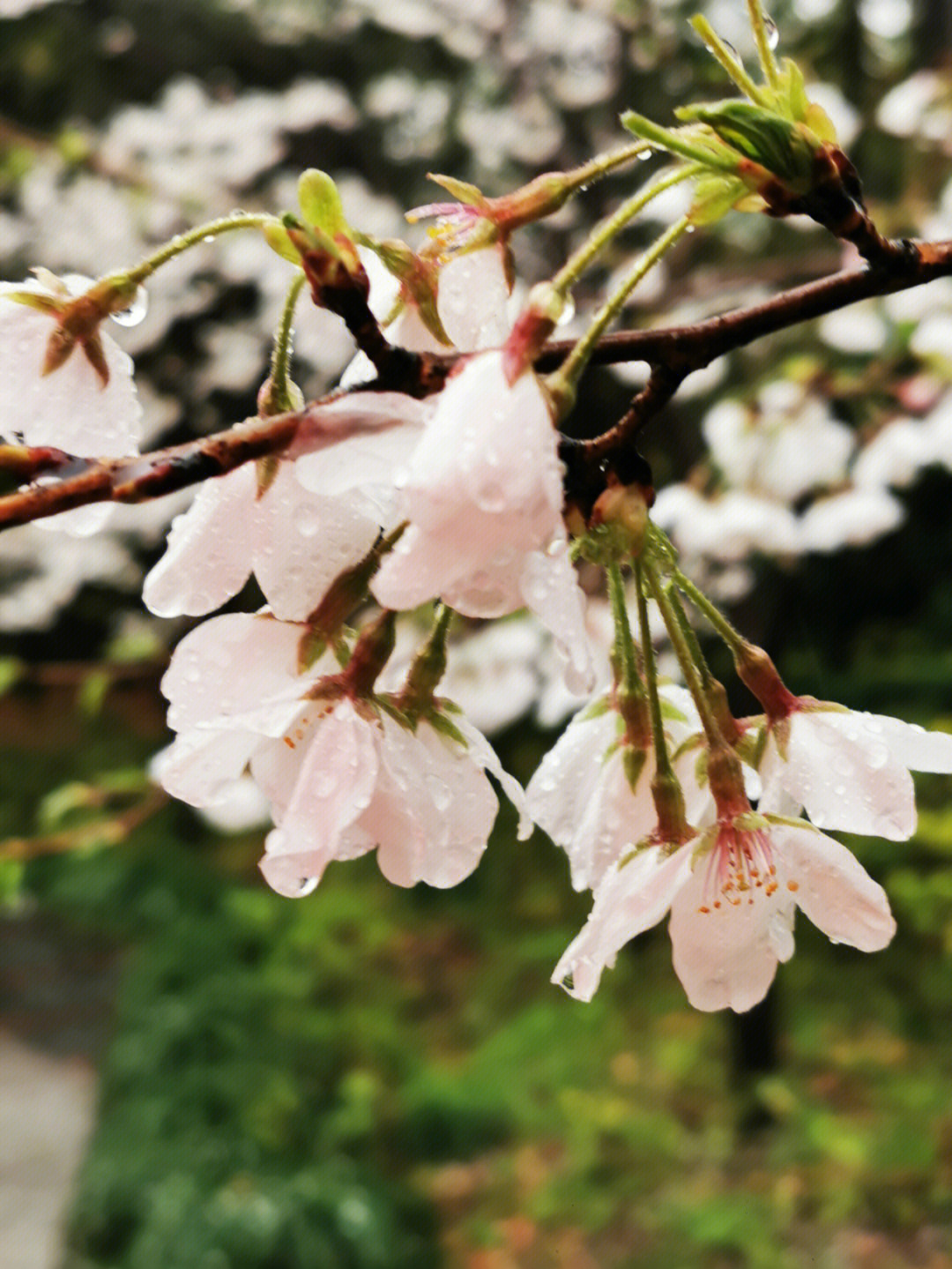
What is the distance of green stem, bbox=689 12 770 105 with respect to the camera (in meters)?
0.43

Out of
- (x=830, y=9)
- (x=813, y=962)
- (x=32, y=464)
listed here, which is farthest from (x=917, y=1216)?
(x=830, y=9)

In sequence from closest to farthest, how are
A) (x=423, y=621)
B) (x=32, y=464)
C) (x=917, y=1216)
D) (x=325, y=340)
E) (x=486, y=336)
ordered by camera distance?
1. (x=32, y=464)
2. (x=486, y=336)
3. (x=917, y=1216)
4. (x=423, y=621)
5. (x=325, y=340)

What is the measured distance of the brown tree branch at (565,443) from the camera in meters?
0.33

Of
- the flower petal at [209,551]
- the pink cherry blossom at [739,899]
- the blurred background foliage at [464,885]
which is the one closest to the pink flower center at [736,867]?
the pink cherry blossom at [739,899]

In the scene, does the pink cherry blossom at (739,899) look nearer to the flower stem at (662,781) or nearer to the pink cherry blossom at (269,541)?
the flower stem at (662,781)

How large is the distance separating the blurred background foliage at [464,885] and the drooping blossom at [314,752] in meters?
1.11

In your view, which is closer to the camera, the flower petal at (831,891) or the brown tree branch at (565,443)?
the brown tree branch at (565,443)

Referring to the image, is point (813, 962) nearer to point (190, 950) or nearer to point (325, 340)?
point (190, 950)

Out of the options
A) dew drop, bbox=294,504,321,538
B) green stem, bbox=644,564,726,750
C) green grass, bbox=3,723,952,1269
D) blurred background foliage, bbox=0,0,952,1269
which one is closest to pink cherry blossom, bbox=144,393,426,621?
dew drop, bbox=294,504,321,538

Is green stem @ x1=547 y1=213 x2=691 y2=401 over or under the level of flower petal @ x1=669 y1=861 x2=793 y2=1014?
over

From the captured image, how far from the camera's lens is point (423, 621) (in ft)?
8.71

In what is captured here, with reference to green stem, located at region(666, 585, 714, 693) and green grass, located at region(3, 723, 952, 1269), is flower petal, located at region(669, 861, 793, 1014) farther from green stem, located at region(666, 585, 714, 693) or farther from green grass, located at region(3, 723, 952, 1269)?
green grass, located at region(3, 723, 952, 1269)

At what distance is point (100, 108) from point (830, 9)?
2.84 m

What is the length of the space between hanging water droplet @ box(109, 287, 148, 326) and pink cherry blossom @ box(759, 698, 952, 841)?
12.3 inches
